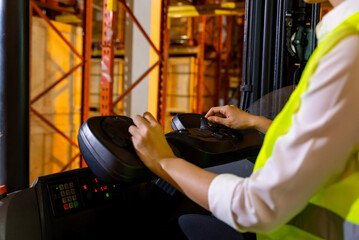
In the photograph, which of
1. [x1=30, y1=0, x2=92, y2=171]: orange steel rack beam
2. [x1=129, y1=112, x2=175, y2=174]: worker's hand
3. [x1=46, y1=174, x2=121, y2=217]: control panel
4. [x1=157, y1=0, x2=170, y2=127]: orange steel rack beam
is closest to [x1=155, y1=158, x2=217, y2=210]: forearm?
[x1=129, y1=112, x2=175, y2=174]: worker's hand

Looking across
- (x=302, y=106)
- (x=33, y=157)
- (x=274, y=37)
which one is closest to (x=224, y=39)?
(x=33, y=157)

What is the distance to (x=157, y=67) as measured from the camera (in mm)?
4543

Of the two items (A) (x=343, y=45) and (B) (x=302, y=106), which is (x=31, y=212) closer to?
(B) (x=302, y=106)

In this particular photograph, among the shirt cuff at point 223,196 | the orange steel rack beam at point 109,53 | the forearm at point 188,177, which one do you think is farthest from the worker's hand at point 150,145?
the orange steel rack beam at point 109,53

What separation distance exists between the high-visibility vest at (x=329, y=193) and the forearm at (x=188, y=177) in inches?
4.9

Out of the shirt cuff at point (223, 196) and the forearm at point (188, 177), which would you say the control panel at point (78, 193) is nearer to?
the forearm at point (188, 177)

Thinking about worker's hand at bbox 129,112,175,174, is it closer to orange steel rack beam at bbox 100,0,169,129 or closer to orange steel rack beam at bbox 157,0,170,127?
orange steel rack beam at bbox 100,0,169,129

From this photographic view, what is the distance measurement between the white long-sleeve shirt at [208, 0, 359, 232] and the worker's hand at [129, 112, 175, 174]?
0.73 ft

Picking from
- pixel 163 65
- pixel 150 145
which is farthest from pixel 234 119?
pixel 163 65

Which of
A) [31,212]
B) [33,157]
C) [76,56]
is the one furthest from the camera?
[76,56]

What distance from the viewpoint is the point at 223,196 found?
28.7 inches

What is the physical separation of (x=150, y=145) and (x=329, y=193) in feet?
1.34

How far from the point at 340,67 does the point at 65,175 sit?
82cm

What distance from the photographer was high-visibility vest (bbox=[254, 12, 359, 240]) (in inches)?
26.2
